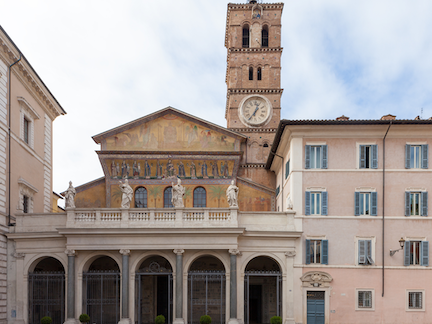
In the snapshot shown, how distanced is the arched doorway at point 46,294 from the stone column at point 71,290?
68 cm

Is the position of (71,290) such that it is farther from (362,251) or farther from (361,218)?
(361,218)

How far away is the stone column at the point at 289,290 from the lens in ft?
85.1

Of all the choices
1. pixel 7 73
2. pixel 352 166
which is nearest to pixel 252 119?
pixel 352 166

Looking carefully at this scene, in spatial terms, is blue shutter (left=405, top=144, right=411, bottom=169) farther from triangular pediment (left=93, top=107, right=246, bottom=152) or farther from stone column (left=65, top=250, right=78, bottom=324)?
stone column (left=65, top=250, right=78, bottom=324)

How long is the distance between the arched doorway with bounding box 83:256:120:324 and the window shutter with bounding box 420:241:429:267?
1587 centimetres

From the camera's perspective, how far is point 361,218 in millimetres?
26391

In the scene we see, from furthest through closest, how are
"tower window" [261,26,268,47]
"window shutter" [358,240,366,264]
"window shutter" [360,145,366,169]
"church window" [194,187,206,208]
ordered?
"tower window" [261,26,268,47] → "church window" [194,187,206,208] → "window shutter" [360,145,366,169] → "window shutter" [358,240,366,264]

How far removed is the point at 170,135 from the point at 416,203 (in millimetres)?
17033

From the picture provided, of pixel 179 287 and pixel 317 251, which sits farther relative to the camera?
pixel 317 251

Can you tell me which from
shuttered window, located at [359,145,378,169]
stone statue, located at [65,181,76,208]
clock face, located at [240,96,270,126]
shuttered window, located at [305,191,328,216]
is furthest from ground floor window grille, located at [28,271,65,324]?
clock face, located at [240,96,270,126]

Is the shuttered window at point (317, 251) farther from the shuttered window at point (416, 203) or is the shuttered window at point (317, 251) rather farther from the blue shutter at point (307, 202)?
the shuttered window at point (416, 203)

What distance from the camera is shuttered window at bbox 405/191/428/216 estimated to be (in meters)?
26.2

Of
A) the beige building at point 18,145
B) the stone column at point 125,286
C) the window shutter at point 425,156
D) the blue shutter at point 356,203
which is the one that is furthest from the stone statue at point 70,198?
the window shutter at point 425,156

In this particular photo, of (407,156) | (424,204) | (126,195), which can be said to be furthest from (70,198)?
(424,204)
